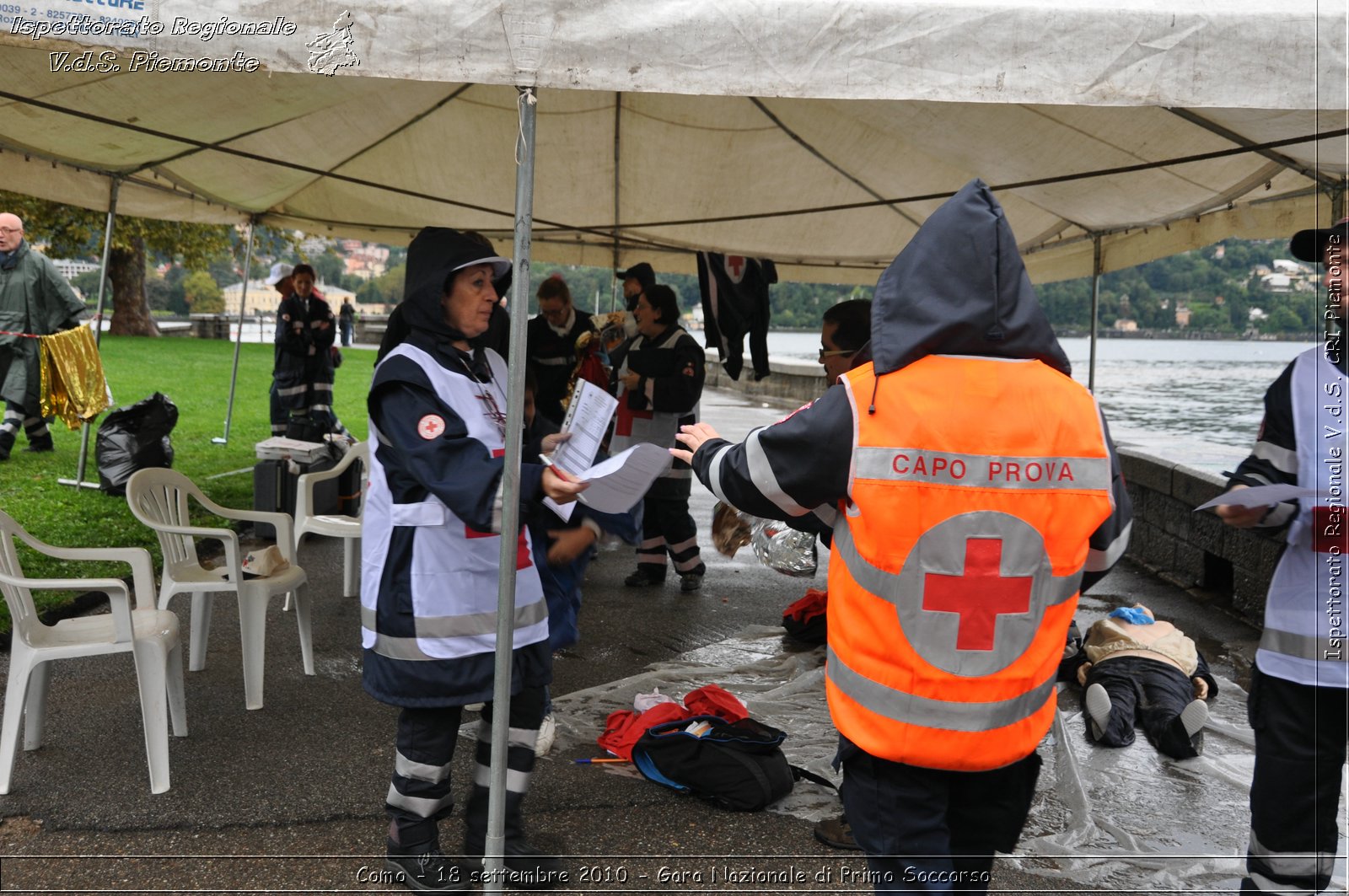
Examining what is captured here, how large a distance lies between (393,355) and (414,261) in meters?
0.31

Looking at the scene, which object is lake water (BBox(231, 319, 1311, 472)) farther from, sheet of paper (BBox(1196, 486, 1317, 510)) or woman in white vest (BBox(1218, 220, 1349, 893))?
sheet of paper (BBox(1196, 486, 1317, 510))

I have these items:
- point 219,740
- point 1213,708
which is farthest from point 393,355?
point 1213,708

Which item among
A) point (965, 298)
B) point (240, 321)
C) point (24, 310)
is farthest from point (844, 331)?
point (240, 321)

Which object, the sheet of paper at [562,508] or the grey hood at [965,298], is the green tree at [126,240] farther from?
the grey hood at [965,298]

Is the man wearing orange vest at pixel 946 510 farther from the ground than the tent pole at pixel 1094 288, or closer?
closer

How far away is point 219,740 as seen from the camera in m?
4.19

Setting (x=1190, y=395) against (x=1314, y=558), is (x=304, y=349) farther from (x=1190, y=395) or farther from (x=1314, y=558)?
(x=1190, y=395)

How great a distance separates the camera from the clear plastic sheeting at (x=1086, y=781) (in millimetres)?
3523

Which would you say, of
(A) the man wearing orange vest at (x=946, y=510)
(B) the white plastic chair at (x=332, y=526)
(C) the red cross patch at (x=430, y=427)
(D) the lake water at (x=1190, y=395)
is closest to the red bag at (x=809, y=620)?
(B) the white plastic chair at (x=332, y=526)

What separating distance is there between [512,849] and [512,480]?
1257 mm

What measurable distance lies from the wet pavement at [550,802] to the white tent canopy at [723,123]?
2399 mm

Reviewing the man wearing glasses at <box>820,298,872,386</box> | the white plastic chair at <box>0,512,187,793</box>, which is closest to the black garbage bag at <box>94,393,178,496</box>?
the white plastic chair at <box>0,512,187,793</box>

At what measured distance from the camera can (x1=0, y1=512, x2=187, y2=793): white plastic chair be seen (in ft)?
11.8

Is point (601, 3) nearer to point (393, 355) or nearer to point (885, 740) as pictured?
point (393, 355)
